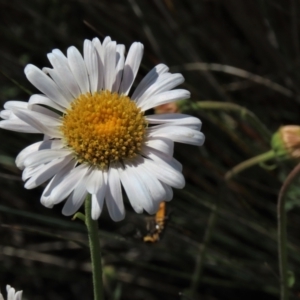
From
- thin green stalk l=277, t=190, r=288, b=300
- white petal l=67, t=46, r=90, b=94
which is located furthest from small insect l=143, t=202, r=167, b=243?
white petal l=67, t=46, r=90, b=94

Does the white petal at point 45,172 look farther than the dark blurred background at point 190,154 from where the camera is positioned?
No

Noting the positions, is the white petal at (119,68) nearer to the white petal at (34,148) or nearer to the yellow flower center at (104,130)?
the yellow flower center at (104,130)

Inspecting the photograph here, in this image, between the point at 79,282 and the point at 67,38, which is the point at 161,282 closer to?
the point at 79,282

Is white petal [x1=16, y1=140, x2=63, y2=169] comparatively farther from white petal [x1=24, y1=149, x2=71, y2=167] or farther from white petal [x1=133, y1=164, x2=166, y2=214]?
white petal [x1=133, y1=164, x2=166, y2=214]

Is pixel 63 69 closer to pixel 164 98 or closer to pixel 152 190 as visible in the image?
pixel 164 98

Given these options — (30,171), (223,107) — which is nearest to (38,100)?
(30,171)

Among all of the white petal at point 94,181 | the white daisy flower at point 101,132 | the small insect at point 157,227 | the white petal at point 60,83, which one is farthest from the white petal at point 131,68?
the small insect at point 157,227
